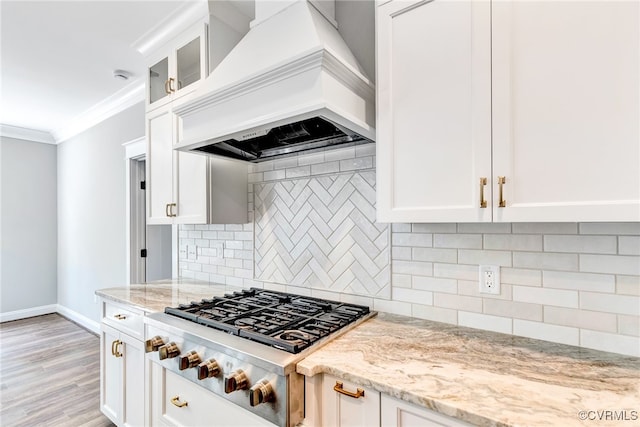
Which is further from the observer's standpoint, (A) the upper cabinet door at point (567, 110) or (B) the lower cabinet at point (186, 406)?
(B) the lower cabinet at point (186, 406)

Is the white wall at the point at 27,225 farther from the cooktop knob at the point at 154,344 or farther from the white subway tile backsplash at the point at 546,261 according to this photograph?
the white subway tile backsplash at the point at 546,261

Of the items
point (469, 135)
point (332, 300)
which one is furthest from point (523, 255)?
point (332, 300)

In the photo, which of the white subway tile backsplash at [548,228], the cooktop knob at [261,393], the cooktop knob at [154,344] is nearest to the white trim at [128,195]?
the cooktop knob at [154,344]

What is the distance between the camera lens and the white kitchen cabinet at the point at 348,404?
3.27 feet

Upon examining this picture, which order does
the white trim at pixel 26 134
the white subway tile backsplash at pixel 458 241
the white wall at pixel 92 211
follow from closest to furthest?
the white subway tile backsplash at pixel 458 241
the white wall at pixel 92 211
the white trim at pixel 26 134

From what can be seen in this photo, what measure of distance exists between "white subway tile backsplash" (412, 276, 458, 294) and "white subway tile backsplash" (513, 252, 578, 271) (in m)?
0.26

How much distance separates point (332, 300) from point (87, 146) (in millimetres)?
4094

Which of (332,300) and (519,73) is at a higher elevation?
(519,73)

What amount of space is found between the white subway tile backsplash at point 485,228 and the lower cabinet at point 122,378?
1.73m

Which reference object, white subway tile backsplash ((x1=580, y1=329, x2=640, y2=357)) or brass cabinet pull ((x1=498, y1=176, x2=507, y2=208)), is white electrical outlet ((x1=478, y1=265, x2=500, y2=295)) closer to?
white subway tile backsplash ((x1=580, y1=329, x2=640, y2=357))

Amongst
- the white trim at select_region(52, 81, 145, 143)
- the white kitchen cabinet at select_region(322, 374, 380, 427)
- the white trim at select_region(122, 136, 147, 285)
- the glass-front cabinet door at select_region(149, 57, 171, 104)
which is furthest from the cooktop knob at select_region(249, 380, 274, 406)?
the white trim at select_region(52, 81, 145, 143)

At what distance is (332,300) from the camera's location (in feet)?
6.01

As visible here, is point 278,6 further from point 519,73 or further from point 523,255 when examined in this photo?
point 523,255

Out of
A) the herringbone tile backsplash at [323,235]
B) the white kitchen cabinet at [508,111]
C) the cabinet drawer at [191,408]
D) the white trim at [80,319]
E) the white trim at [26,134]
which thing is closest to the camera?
the white kitchen cabinet at [508,111]
